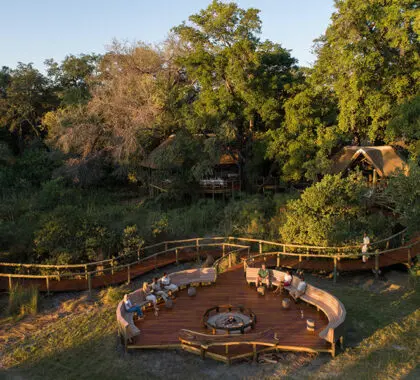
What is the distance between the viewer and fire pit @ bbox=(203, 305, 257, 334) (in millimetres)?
10602

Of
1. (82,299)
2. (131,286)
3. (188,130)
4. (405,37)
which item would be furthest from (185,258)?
(405,37)

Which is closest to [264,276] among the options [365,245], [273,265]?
[273,265]

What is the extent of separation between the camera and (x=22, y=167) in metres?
31.7

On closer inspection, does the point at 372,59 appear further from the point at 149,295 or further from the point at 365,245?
the point at 149,295

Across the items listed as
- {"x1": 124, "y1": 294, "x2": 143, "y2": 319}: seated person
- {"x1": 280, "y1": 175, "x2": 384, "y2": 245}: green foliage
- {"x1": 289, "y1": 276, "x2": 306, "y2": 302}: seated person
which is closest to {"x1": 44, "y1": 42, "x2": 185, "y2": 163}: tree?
{"x1": 280, "y1": 175, "x2": 384, "y2": 245}: green foliage

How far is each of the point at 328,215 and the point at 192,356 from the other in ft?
29.8

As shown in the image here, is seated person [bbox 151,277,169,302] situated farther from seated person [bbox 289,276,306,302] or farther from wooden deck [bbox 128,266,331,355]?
seated person [bbox 289,276,306,302]

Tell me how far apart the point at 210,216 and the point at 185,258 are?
5712 mm

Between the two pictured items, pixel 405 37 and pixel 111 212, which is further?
pixel 111 212

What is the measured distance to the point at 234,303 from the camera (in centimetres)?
1282

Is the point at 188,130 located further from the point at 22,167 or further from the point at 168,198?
the point at 22,167

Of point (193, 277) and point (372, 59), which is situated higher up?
point (372, 59)

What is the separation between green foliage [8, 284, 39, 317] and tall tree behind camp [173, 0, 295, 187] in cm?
1380

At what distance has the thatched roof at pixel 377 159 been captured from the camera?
76.4 ft
